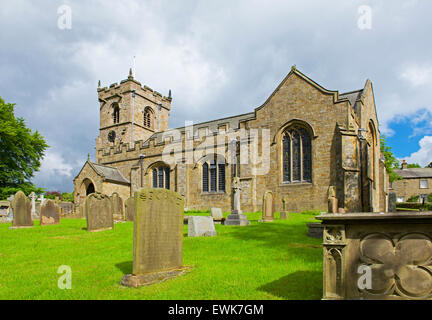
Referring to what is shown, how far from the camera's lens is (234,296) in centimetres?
438

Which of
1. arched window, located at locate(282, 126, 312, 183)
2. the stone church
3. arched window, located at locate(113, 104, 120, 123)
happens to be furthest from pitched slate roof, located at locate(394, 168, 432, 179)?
arched window, located at locate(113, 104, 120, 123)

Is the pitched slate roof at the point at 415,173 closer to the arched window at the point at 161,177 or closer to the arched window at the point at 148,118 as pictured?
the arched window at the point at 161,177

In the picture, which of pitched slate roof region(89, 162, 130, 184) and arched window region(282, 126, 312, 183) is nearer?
arched window region(282, 126, 312, 183)

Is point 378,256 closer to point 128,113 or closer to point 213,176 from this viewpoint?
point 213,176

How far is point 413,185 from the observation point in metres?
48.1

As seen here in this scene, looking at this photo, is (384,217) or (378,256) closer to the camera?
(384,217)

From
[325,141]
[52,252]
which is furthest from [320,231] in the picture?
[325,141]

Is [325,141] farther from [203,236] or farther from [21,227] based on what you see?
[21,227]

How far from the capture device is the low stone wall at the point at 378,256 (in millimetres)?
3381

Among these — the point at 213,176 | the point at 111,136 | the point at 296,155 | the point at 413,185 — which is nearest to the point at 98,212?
the point at 296,155

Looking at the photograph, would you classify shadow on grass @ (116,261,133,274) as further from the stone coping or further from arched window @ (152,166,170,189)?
arched window @ (152,166,170,189)

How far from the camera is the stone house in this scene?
47250 millimetres

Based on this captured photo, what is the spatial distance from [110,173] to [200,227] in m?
24.3
